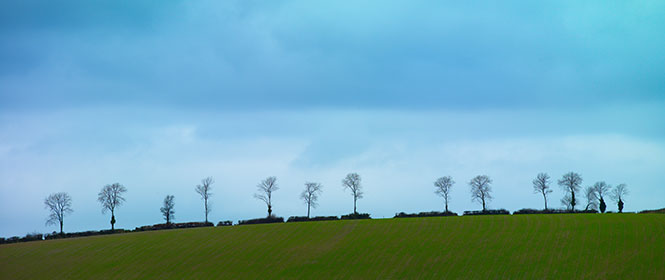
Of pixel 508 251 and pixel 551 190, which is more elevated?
pixel 551 190

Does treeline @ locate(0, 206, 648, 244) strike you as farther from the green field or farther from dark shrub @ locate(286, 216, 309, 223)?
the green field

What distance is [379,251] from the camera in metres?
76.9

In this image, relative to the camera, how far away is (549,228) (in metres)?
87.3

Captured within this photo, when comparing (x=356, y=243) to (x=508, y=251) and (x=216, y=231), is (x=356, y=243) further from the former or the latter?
(x=216, y=231)

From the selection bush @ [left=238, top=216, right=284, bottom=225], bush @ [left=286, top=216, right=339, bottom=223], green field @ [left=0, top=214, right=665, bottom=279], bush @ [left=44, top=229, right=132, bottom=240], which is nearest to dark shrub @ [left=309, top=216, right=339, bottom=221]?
bush @ [left=286, top=216, right=339, bottom=223]

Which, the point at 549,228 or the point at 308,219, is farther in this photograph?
the point at 308,219

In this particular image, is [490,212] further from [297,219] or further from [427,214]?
[297,219]

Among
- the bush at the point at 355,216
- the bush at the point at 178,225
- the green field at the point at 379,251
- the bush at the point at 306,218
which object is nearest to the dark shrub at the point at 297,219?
the bush at the point at 306,218

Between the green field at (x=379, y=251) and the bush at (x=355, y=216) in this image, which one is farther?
the bush at (x=355, y=216)

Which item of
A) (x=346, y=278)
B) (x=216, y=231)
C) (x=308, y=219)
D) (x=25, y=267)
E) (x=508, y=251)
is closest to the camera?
(x=346, y=278)

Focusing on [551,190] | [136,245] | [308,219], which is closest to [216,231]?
[136,245]

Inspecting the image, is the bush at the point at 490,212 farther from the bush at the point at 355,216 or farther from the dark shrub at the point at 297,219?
the dark shrub at the point at 297,219

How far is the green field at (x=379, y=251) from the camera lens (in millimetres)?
66188

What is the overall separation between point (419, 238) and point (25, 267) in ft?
174
